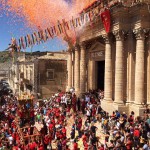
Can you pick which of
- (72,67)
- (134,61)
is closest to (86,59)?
(72,67)

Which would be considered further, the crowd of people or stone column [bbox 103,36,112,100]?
stone column [bbox 103,36,112,100]

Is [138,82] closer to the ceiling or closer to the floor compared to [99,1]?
closer to the floor

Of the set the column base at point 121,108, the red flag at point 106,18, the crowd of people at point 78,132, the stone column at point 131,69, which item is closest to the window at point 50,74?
the crowd of people at point 78,132

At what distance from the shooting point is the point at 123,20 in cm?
1961

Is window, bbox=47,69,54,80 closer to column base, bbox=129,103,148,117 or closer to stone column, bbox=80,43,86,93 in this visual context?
stone column, bbox=80,43,86,93

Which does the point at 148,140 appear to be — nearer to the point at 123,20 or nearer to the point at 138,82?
the point at 138,82

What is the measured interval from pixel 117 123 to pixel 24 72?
2887 cm

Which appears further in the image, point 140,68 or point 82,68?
point 82,68

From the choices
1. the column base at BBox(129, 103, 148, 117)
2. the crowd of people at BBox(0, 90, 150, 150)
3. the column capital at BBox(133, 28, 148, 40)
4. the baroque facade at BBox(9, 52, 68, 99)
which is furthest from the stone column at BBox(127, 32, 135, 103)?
the baroque facade at BBox(9, 52, 68, 99)

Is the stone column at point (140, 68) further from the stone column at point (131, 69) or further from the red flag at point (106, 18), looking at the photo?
the red flag at point (106, 18)

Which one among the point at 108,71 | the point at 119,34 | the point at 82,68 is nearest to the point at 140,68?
the point at 119,34

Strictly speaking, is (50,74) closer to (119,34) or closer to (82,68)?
(82,68)

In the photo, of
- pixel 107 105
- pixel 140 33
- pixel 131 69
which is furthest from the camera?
pixel 107 105

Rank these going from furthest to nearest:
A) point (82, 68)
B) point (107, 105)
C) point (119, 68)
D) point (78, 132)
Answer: point (82, 68)
point (107, 105)
point (119, 68)
point (78, 132)
